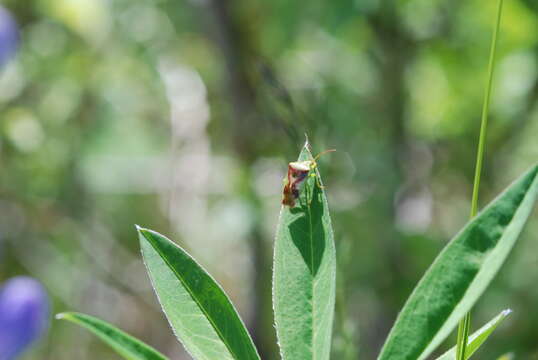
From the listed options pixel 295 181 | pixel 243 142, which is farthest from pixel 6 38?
pixel 295 181

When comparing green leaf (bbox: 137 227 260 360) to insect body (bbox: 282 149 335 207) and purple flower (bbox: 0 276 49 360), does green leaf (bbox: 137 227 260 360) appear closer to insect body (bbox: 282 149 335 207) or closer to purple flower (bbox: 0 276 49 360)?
insect body (bbox: 282 149 335 207)

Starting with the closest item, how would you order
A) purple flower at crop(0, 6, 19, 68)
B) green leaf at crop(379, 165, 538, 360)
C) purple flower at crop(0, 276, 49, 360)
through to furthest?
green leaf at crop(379, 165, 538, 360)
purple flower at crop(0, 276, 49, 360)
purple flower at crop(0, 6, 19, 68)

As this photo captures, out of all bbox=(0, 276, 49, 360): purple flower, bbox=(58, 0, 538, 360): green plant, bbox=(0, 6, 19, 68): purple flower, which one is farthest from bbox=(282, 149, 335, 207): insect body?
bbox=(0, 6, 19, 68): purple flower

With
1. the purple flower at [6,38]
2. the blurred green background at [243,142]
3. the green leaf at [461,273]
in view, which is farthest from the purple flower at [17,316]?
the green leaf at [461,273]

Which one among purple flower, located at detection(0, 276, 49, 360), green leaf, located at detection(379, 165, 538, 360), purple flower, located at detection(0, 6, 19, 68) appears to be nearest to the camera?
green leaf, located at detection(379, 165, 538, 360)

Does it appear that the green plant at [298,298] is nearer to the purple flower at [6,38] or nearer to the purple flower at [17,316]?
the purple flower at [17,316]

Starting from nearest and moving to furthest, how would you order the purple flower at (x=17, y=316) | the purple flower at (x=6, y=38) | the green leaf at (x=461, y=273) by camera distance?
the green leaf at (x=461, y=273)
the purple flower at (x=17, y=316)
the purple flower at (x=6, y=38)

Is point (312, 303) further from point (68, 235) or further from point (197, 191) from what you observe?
point (68, 235)
